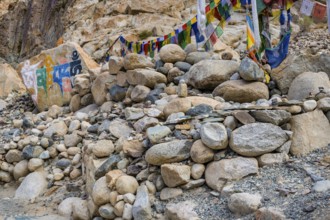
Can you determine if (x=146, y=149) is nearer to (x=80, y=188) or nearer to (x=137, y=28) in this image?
(x=80, y=188)

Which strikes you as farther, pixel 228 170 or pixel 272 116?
pixel 272 116

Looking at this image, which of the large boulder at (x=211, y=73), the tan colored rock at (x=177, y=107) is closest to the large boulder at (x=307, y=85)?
the large boulder at (x=211, y=73)

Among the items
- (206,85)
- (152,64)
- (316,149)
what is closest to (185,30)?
(152,64)

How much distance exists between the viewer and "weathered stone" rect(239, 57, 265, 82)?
5.43m

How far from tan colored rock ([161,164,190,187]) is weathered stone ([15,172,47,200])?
248 centimetres

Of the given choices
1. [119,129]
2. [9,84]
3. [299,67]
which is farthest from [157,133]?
[9,84]

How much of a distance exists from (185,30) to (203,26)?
990mm

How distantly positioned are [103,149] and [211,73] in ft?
7.05

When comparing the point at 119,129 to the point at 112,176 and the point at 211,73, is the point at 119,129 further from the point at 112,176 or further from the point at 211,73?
the point at 211,73

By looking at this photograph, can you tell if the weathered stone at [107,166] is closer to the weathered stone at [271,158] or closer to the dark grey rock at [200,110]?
the dark grey rock at [200,110]

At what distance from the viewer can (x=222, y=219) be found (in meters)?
3.29

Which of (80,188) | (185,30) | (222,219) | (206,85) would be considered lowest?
(80,188)

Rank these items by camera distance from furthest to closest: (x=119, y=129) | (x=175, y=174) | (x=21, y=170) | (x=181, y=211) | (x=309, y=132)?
(x=21, y=170) → (x=119, y=129) → (x=309, y=132) → (x=175, y=174) → (x=181, y=211)

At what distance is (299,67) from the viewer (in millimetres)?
5605
